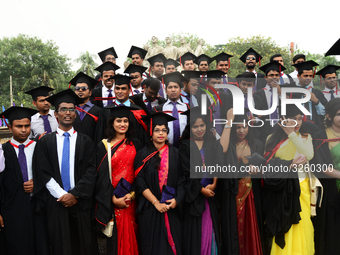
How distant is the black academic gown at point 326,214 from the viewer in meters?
3.50

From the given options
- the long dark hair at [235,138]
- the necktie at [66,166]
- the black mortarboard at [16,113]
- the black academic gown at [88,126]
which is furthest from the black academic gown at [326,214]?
the black mortarboard at [16,113]

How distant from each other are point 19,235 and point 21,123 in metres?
1.35

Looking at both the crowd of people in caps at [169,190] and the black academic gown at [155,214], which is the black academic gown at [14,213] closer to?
the crowd of people in caps at [169,190]

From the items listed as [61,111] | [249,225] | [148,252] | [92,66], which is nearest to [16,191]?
[61,111]

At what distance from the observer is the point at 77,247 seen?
359 centimetres

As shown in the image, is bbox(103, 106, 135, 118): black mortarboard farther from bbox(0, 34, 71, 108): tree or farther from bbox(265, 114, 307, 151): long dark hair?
bbox(0, 34, 71, 108): tree

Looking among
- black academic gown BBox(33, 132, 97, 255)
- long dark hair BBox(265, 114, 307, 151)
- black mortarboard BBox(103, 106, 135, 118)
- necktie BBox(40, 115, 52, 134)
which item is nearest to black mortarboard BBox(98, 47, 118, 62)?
necktie BBox(40, 115, 52, 134)

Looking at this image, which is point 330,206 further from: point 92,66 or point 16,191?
point 92,66

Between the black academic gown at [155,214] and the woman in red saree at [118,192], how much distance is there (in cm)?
14

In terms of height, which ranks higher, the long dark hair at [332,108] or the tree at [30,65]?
the tree at [30,65]

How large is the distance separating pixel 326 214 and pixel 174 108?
8.16ft

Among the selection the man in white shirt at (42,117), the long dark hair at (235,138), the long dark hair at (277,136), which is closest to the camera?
the long dark hair at (277,136)

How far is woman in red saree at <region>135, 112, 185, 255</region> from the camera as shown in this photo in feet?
11.2

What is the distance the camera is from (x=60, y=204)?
3.44 meters
